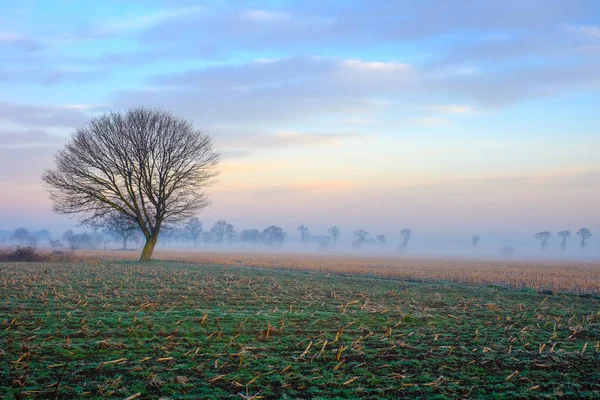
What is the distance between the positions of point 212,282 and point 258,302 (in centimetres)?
679

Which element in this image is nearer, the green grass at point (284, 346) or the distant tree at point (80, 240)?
the green grass at point (284, 346)

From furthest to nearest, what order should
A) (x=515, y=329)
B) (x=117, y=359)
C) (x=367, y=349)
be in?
(x=515, y=329)
(x=367, y=349)
(x=117, y=359)

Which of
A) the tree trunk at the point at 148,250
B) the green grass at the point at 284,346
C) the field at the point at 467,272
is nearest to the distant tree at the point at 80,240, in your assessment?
the field at the point at 467,272

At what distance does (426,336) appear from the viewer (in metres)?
12.1

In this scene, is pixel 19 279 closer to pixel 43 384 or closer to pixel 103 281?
pixel 103 281

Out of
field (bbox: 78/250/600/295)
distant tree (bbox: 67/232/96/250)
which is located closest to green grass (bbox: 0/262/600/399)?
field (bbox: 78/250/600/295)

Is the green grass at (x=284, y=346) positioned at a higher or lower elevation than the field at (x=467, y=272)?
higher

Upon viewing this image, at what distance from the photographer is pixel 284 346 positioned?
34.8ft

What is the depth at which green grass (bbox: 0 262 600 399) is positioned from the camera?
790 cm

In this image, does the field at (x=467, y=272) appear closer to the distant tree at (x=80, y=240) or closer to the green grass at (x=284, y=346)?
the green grass at (x=284, y=346)

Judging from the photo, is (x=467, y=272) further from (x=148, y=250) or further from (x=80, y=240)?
(x=80, y=240)

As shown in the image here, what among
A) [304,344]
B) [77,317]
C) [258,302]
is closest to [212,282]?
[258,302]

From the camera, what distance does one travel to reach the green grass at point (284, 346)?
7.90 meters

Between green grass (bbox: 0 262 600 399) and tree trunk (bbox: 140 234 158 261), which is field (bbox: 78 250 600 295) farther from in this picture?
green grass (bbox: 0 262 600 399)
